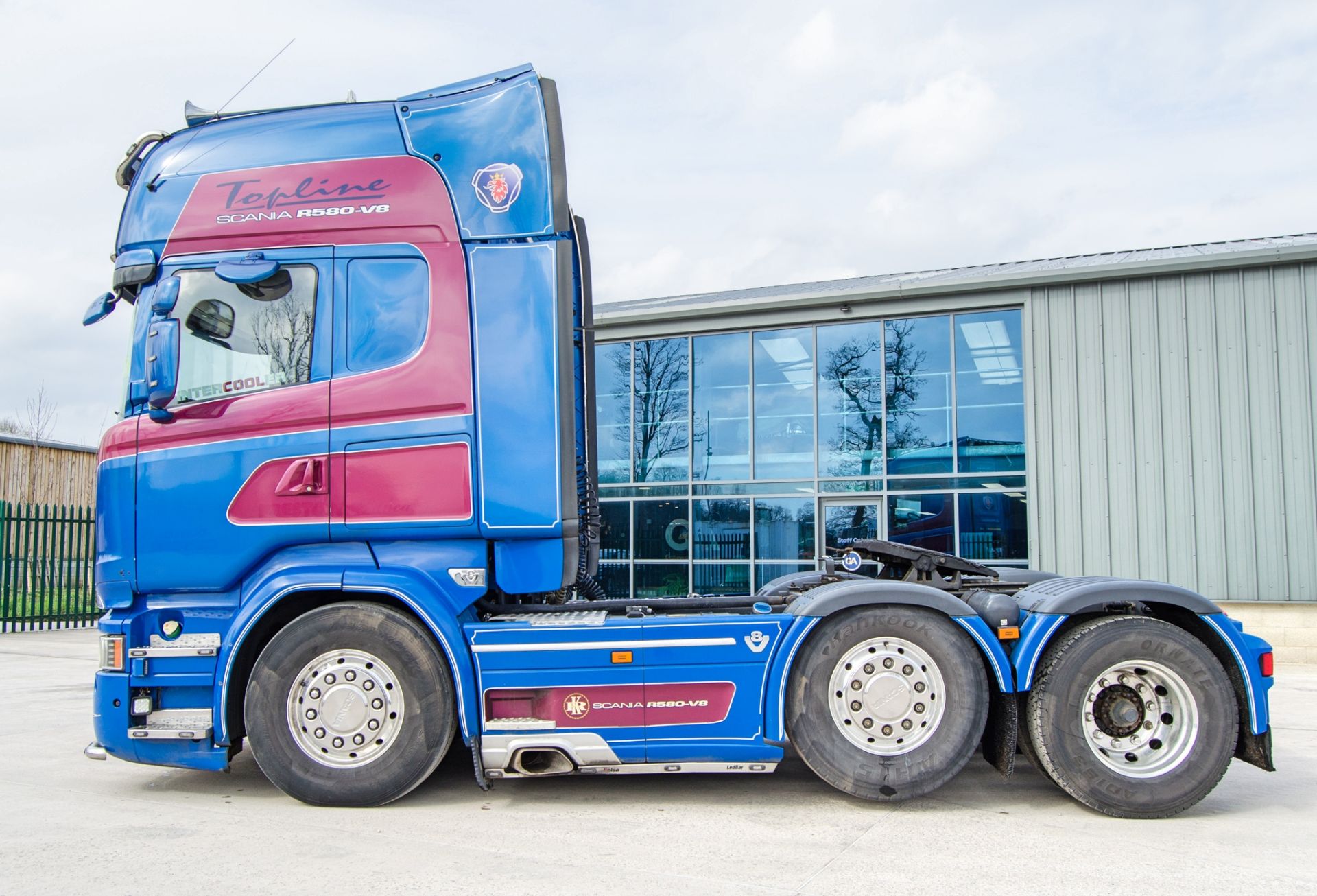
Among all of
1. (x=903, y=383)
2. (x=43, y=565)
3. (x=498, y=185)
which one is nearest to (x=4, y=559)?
(x=43, y=565)

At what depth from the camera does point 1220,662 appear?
499 centimetres

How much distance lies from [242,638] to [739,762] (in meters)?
2.65

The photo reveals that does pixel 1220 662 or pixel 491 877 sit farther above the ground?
pixel 1220 662

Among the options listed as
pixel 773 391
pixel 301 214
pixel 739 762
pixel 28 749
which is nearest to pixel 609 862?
pixel 739 762

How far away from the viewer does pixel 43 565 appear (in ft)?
50.9

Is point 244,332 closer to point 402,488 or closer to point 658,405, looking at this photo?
point 402,488

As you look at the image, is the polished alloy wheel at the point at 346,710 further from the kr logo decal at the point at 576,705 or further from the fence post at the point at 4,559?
the fence post at the point at 4,559

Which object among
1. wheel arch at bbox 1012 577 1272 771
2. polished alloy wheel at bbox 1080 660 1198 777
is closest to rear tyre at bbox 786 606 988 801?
wheel arch at bbox 1012 577 1272 771

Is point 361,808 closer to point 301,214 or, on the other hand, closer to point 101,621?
point 101,621

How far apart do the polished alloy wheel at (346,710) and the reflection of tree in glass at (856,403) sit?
34.9ft

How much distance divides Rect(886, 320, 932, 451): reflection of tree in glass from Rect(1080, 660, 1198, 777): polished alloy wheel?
31.2ft

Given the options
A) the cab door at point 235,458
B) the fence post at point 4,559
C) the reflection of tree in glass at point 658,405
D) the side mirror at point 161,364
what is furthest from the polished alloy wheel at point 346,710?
the fence post at point 4,559

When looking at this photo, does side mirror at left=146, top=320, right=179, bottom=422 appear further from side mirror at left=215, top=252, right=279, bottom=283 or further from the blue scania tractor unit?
side mirror at left=215, top=252, right=279, bottom=283

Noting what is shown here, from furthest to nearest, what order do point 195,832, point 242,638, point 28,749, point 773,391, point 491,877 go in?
point 773,391
point 28,749
point 242,638
point 195,832
point 491,877
